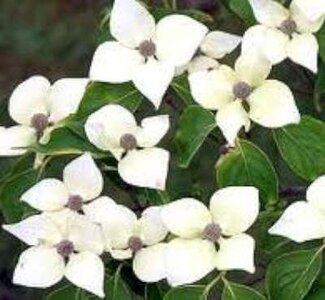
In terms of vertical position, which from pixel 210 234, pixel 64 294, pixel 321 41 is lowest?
pixel 64 294

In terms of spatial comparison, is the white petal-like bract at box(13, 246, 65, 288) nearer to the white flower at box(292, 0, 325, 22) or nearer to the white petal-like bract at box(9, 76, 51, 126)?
the white petal-like bract at box(9, 76, 51, 126)

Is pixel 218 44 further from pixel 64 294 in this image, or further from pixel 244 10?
pixel 64 294

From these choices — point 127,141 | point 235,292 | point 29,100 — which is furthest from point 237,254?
point 29,100

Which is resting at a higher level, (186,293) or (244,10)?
(244,10)

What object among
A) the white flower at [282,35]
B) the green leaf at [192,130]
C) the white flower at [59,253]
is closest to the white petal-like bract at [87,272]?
the white flower at [59,253]

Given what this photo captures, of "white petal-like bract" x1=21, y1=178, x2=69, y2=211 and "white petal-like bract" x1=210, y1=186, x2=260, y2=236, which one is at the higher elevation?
"white petal-like bract" x1=210, y1=186, x2=260, y2=236

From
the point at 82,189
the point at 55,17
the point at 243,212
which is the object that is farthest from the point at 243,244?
the point at 55,17

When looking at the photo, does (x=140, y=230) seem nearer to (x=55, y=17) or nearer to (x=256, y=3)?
(x=256, y=3)

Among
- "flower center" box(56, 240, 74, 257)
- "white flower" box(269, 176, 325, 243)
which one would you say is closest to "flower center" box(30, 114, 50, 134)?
Result: "flower center" box(56, 240, 74, 257)
